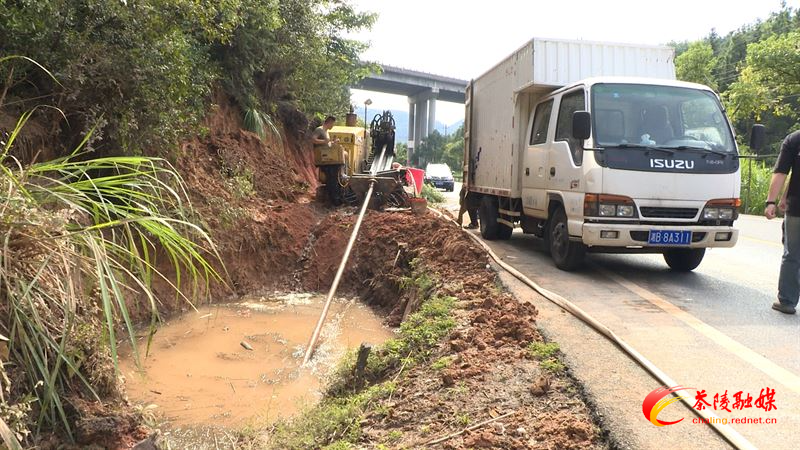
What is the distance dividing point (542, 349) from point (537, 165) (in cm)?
406

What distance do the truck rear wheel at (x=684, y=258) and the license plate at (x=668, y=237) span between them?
87 cm

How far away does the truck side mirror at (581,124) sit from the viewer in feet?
19.7

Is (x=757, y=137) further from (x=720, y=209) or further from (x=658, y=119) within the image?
(x=658, y=119)

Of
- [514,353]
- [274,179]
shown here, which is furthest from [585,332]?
[274,179]

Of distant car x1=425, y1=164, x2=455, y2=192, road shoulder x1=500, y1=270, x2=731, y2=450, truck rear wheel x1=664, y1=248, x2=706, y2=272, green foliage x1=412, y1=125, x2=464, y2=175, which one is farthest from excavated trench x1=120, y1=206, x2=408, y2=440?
green foliage x1=412, y1=125, x2=464, y2=175

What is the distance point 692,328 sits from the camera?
4.64 meters

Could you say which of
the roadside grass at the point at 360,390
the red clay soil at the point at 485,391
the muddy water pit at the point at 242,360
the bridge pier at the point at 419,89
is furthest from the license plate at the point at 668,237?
the bridge pier at the point at 419,89

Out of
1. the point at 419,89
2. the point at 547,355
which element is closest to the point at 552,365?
the point at 547,355

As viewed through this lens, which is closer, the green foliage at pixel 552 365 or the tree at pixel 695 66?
the green foliage at pixel 552 365

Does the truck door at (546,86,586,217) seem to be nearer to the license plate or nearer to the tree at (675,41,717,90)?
the license plate

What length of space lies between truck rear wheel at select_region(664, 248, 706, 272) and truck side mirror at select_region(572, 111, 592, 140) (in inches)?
80.9

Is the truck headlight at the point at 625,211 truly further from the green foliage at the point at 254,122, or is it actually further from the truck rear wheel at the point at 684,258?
the green foliage at the point at 254,122

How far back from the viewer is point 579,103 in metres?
6.62

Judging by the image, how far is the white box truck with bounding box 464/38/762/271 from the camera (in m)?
6.00
